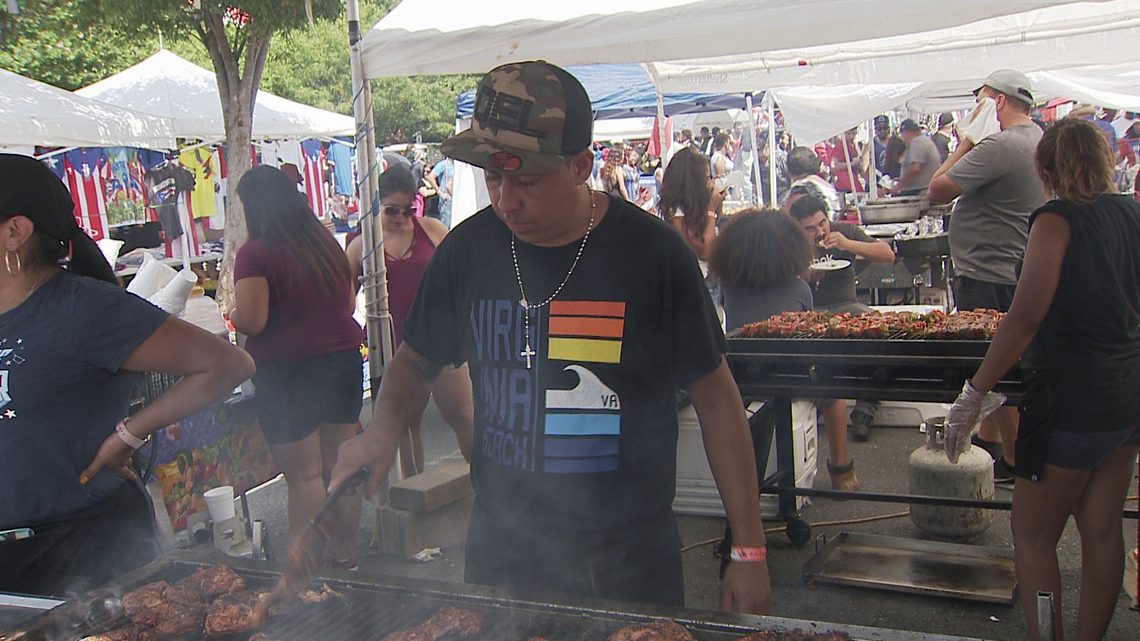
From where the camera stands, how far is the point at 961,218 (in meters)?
5.67

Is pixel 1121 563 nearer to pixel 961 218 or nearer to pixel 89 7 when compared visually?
pixel 961 218

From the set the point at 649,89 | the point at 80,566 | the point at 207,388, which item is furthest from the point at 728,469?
the point at 649,89

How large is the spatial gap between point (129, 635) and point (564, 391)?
3.86ft

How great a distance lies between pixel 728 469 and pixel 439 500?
3.50 m

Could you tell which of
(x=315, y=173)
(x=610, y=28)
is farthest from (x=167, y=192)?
(x=610, y=28)

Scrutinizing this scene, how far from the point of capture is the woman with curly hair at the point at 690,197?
5.97 meters

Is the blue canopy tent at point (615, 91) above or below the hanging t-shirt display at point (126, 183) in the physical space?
above

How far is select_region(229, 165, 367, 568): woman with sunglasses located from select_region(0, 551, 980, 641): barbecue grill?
2114mm

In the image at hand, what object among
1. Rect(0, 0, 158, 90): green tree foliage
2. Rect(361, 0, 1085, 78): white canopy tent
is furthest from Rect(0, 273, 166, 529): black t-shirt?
Rect(0, 0, 158, 90): green tree foliage

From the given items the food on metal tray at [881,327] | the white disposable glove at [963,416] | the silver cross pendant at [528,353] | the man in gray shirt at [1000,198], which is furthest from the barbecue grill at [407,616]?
the man in gray shirt at [1000,198]

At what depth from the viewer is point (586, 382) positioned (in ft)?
6.91

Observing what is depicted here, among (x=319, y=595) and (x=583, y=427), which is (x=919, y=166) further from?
(x=319, y=595)

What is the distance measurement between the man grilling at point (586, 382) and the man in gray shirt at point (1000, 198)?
155 inches

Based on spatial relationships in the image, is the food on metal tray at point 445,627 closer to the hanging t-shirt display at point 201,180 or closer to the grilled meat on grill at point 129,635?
the grilled meat on grill at point 129,635
